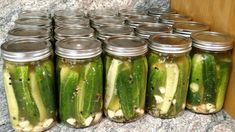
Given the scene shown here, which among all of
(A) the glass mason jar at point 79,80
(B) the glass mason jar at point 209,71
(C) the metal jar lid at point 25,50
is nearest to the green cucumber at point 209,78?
(B) the glass mason jar at point 209,71

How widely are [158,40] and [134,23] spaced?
0.51 feet

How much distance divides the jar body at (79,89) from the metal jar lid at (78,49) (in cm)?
1

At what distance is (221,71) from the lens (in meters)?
0.67

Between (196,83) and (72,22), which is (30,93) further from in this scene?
(196,83)

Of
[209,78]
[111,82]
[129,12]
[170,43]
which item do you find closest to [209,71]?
[209,78]

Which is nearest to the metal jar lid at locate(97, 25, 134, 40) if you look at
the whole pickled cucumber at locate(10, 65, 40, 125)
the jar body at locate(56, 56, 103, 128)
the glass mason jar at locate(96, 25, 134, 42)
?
the glass mason jar at locate(96, 25, 134, 42)

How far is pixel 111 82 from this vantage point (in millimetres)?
607

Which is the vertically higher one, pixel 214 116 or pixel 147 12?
pixel 147 12

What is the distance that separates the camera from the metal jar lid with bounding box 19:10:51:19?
31.7 inches

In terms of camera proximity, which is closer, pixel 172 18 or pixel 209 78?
pixel 209 78

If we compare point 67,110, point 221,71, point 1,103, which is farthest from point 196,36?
point 1,103

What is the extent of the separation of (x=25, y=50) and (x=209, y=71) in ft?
1.31

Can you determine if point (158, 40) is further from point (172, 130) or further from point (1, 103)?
point (1, 103)

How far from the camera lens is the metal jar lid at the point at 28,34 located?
63 centimetres
